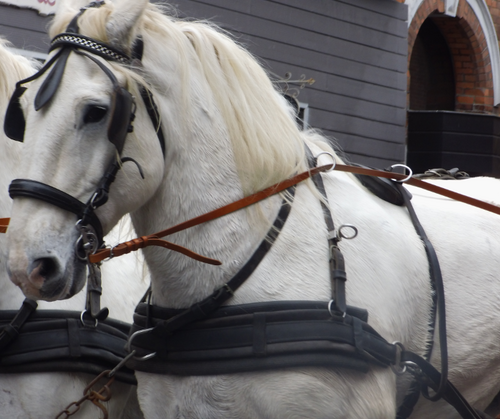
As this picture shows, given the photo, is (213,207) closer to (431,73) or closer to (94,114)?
(94,114)

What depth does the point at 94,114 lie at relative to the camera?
62.6 inches

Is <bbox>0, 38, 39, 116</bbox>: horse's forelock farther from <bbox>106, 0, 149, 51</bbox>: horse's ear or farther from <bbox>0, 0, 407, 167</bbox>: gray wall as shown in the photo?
<bbox>0, 0, 407, 167</bbox>: gray wall

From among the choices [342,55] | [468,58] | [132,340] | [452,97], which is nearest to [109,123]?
[132,340]

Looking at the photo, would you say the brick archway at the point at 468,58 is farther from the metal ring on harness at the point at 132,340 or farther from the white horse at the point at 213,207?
the metal ring on harness at the point at 132,340

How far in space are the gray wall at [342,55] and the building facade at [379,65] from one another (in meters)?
0.01

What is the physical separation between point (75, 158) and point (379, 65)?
6.19 metres

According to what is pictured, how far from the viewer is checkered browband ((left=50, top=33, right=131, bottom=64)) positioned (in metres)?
1.64

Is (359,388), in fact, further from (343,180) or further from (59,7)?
(59,7)

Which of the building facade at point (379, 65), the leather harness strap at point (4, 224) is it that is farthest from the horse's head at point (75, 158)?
the building facade at point (379, 65)

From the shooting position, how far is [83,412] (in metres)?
2.12

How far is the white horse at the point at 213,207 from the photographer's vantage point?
62.1 inches

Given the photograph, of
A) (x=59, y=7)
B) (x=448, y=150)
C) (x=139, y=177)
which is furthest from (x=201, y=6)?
(x=139, y=177)

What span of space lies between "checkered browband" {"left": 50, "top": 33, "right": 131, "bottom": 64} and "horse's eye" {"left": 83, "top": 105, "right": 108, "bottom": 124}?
0.15m

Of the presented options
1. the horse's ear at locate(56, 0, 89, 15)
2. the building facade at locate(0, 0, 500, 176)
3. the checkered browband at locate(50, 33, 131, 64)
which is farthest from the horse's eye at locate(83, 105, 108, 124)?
the building facade at locate(0, 0, 500, 176)
